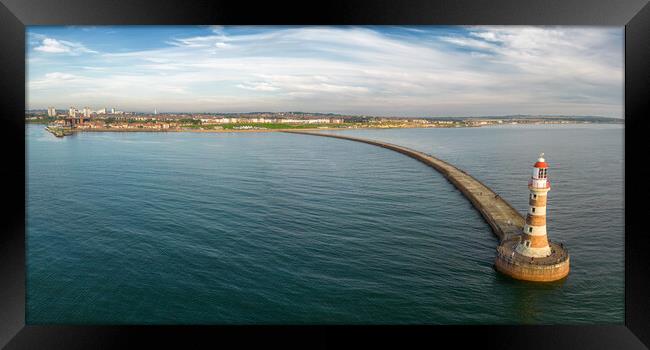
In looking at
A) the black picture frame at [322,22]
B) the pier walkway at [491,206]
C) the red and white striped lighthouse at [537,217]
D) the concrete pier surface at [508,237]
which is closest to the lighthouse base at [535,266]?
the concrete pier surface at [508,237]

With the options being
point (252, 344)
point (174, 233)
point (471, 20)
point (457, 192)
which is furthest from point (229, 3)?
point (457, 192)

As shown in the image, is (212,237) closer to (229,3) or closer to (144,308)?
(144,308)

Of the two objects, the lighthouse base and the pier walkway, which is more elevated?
the pier walkway

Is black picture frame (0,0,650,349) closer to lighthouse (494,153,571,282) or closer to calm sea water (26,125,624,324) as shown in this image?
calm sea water (26,125,624,324)

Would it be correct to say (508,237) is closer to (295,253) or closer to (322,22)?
(295,253)

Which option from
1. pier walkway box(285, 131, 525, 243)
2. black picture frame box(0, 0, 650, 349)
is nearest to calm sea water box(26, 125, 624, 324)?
pier walkway box(285, 131, 525, 243)

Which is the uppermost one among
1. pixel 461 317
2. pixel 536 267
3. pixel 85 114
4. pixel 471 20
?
pixel 85 114

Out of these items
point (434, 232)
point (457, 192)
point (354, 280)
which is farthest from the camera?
point (457, 192)
